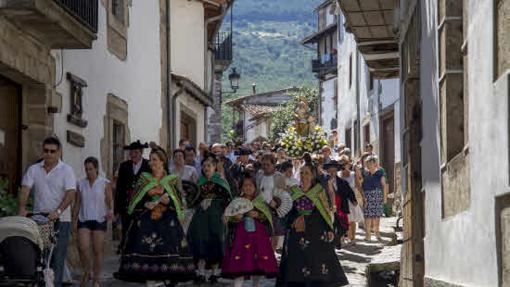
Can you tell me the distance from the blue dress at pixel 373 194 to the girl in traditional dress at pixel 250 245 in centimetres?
604

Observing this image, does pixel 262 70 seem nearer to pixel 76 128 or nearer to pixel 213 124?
pixel 213 124

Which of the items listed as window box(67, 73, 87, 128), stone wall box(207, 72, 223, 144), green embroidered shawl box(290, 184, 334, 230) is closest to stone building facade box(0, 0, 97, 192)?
window box(67, 73, 87, 128)

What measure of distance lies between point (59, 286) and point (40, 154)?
281 centimetres

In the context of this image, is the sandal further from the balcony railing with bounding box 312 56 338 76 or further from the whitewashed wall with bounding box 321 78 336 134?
the whitewashed wall with bounding box 321 78 336 134

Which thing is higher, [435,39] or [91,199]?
[435,39]

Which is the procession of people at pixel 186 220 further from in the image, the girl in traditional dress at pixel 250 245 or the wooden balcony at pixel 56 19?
the wooden balcony at pixel 56 19

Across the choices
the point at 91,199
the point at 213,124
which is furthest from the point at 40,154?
the point at 213,124

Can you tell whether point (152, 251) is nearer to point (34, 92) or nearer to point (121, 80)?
point (34, 92)

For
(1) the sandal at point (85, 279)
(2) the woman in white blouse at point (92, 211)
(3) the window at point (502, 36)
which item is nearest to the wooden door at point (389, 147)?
(2) the woman in white blouse at point (92, 211)

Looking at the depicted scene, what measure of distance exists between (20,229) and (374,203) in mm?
11009

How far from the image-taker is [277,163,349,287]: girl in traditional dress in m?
12.4

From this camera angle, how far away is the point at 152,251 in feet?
38.5

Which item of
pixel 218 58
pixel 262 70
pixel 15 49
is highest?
pixel 262 70

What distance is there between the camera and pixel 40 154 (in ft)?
44.8
